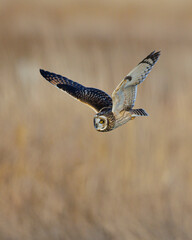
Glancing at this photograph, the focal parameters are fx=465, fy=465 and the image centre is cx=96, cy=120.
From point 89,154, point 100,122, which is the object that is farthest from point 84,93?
point 89,154

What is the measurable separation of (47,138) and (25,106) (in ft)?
1.12

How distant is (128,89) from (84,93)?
0.13 metres

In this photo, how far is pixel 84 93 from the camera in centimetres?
69

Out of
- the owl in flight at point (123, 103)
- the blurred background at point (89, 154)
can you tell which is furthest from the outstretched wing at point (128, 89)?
the blurred background at point (89, 154)

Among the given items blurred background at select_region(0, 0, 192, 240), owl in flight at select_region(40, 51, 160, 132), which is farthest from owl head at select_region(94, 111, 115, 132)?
blurred background at select_region(0, 0, 192, 240)

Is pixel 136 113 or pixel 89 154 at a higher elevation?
pixel 89 154

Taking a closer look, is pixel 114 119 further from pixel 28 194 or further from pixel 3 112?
pixel 28 194

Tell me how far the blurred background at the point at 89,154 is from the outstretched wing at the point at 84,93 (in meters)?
2.53

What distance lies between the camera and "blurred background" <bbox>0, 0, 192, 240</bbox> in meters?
3.62

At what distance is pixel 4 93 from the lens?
11.5ft

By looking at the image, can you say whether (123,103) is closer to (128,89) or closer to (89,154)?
(128,89)

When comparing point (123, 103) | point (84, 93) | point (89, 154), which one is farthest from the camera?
point (89, 154)

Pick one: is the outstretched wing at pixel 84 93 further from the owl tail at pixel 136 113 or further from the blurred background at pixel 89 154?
the blurred background at pixel 89 154

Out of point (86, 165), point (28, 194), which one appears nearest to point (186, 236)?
point (86, 165)
